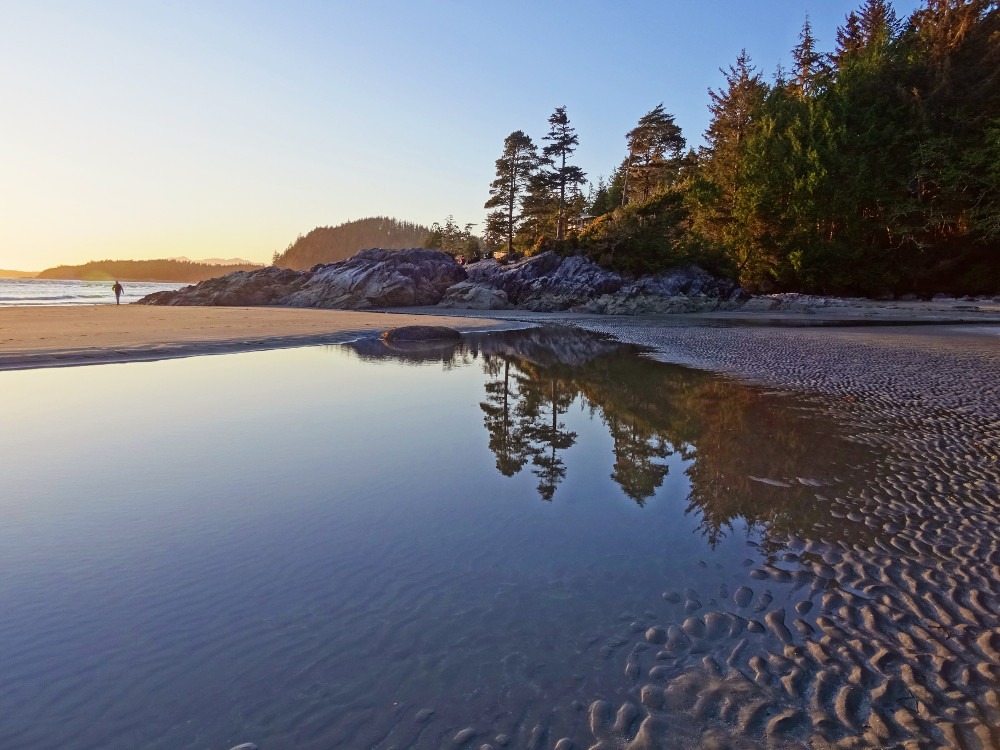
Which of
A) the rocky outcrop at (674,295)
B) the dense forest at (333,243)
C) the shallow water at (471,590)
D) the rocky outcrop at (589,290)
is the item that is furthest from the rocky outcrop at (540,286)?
the dense forest at (333,243)

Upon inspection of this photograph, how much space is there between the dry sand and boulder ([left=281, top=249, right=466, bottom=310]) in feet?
58.0

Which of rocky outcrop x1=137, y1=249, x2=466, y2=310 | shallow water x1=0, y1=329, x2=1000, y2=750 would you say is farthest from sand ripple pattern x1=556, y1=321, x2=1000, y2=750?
rocky outcrop x1=137, y1=249, x2=466, y2=310

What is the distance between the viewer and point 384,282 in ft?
155

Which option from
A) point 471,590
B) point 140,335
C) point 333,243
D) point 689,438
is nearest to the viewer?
point 471,590

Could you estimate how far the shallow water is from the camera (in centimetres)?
284

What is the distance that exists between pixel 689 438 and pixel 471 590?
18.0 feet

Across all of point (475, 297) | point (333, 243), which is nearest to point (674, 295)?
point (475, 297)

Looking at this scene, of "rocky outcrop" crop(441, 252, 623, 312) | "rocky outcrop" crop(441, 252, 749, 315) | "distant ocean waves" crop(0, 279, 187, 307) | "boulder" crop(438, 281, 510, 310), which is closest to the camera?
"rocky outcrop" crop(441, 252, 749, 315)

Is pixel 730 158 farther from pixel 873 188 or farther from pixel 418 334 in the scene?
pixel 418 334

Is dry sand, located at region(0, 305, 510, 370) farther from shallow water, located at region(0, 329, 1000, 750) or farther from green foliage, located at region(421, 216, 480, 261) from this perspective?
green foliage, located at region(421, 216, 480, 261)

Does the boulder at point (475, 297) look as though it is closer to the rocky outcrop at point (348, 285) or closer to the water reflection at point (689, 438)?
the rocky outcrop at point (348, 285)

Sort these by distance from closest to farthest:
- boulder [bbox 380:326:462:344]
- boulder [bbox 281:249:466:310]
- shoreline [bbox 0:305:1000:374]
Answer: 1. shoreline [bbox 0:305:1000:374]
2. boulder [bbox 380:326:462:344]
3. boulder [bbox 281:249:466:310]

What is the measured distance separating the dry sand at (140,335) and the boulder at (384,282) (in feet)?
58.0

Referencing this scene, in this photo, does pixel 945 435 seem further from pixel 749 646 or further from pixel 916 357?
pixel 916 357
